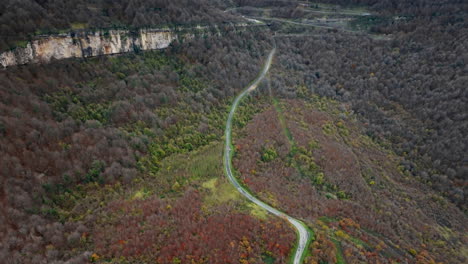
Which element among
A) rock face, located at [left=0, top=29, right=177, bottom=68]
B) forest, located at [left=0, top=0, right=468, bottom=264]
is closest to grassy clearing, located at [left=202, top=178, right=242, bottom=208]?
forest, located at [left=0, top=0, right=468, bottom=264]

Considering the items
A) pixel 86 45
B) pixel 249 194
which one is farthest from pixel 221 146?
pixel 86 45

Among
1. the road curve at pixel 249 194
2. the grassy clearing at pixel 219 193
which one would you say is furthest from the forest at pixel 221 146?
the road curve at pixel 249 194

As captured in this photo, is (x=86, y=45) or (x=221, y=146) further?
(x=221, y=146)

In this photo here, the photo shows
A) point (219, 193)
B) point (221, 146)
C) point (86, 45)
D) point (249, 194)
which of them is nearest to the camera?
point (219, 193)

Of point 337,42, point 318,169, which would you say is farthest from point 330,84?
point 318,169

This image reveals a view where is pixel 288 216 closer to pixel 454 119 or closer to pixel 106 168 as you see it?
pixel 106 168

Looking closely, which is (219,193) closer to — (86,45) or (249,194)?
(249,194)

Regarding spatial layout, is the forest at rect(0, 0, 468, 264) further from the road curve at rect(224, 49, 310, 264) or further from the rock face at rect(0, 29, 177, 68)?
the rock face at rect(0, 29, 177, 68)
